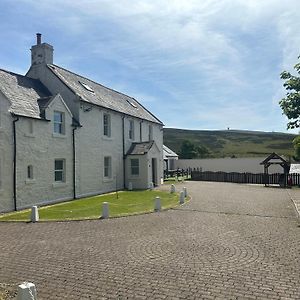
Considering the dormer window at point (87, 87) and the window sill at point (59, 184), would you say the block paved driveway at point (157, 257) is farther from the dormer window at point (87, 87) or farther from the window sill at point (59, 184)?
the dormer window at point (87, 87)

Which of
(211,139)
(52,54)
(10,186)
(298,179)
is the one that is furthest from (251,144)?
(10,186)

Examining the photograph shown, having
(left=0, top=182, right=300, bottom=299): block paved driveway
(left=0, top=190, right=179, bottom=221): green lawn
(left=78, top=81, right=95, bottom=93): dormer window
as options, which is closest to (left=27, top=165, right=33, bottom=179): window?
(left=0, top=190, right=179, bottom=221): green lawn

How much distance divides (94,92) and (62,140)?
779 centimetres

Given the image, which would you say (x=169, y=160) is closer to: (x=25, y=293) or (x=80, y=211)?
(x=80, y=211)

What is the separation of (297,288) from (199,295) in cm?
198

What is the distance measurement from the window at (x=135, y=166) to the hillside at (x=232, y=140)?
7603 cm

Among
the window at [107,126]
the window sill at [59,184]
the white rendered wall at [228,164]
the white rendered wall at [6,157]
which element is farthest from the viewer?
the white rendered wall at [228,164]

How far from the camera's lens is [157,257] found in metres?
8.66

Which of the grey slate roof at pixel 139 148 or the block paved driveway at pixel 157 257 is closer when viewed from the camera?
the block paved driveway at pixel 157 257

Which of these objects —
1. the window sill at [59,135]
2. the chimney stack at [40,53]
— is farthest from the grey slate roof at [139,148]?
the chimney stack at [40,53]

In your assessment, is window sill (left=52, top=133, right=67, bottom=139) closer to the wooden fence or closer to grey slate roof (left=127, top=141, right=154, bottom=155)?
grey slate roof (left=127, top=141, right=154, bottom=155)

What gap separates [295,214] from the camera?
608 inches

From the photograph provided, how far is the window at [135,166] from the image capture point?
29578 millimetres

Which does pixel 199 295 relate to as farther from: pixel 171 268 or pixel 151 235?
pixel 151 235
